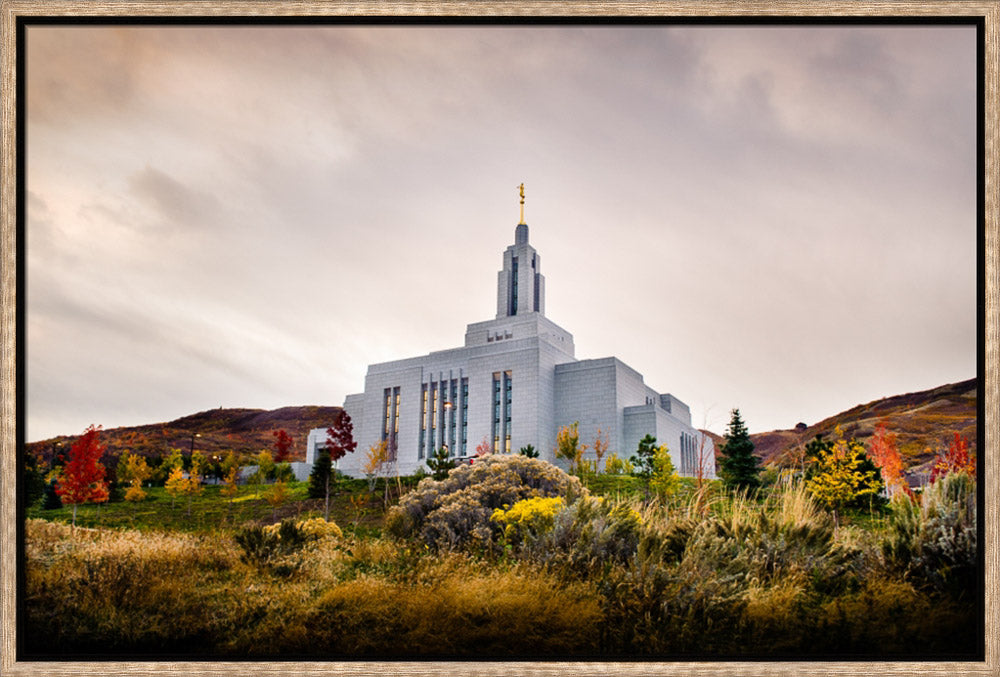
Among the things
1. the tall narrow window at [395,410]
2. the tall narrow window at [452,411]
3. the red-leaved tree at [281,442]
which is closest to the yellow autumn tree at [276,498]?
the red-leaved tree at [281,442]

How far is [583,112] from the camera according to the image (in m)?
6.86

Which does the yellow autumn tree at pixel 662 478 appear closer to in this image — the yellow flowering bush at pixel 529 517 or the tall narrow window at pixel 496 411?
the yellow flowering bush at pixel 529 517

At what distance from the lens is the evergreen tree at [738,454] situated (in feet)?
41.8

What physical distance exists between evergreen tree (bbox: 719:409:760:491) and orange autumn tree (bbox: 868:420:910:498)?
18.3 ft

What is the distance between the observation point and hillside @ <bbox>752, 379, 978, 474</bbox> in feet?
16.3

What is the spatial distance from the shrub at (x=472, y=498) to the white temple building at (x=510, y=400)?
20.1 metres

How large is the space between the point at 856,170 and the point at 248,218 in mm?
5944

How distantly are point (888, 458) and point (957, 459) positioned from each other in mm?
1824

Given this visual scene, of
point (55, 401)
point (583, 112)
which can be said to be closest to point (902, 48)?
point (583, 112)

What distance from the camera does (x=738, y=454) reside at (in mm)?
13086

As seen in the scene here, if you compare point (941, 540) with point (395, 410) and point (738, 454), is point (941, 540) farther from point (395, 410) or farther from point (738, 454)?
point (395, 410)

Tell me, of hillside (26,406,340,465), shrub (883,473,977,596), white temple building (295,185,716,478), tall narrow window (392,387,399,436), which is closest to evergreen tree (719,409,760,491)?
shrub (883,473,977,596)

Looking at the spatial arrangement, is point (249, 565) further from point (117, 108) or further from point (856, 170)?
point (856, 170)

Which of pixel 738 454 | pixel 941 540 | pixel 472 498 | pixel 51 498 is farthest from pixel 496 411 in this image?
pixel 941 540
